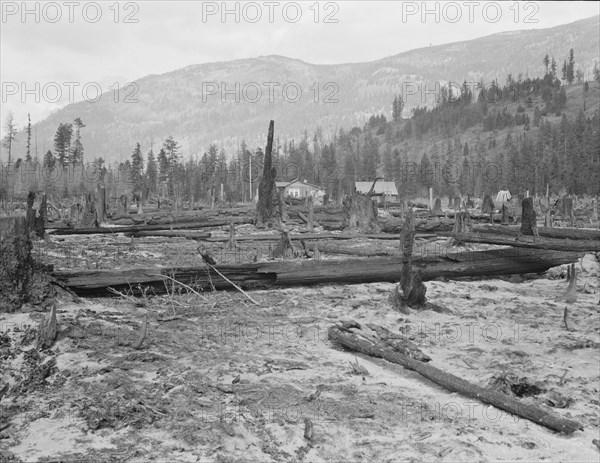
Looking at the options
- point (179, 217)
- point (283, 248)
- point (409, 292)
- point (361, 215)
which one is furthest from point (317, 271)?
point (179, 217)

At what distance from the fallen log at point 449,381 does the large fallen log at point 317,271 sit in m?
1.78

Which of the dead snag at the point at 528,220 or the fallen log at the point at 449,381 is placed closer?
the fallen log at the point at 449,381

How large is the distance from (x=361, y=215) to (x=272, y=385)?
13347 millimetres

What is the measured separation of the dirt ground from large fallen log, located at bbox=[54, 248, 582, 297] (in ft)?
0.81

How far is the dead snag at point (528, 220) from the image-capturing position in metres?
10.7

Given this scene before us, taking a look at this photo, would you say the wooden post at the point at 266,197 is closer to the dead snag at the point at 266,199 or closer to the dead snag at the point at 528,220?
the dead snag at the point at 266,199

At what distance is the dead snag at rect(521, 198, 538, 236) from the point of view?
420 inches

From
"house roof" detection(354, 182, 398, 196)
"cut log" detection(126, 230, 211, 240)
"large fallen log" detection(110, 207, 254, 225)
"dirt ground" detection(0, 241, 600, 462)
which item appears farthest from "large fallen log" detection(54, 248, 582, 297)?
"house roof" detection(354, 182, 398, 196)

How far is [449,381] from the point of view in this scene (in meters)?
4.37

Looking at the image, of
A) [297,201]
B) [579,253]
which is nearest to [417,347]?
[579,253]

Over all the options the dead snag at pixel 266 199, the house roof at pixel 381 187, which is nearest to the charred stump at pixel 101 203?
the dead snag at pixel 266 199

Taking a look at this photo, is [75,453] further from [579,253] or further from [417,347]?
[579,253]

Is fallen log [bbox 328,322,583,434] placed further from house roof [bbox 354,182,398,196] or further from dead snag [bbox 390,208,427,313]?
house roof [bbox 354,182,398,196]

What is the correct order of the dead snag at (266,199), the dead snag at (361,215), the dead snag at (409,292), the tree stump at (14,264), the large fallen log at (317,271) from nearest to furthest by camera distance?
the tree stump at (14,264), the large fallen log at (317,271), the dead snag at (409,292), the dead snag at (361,215), the dead snag at (266,199)
